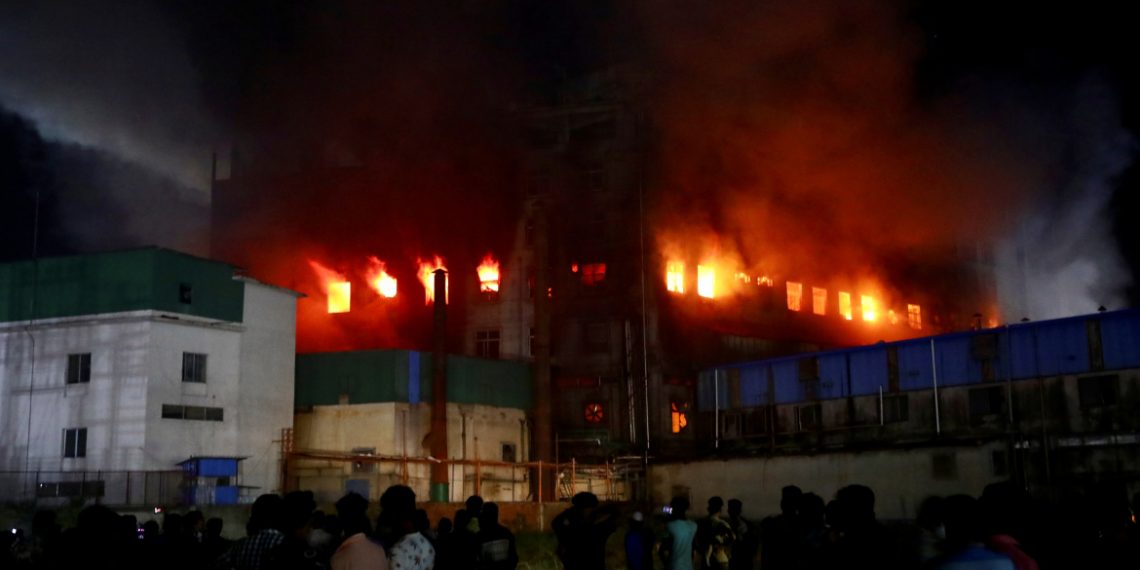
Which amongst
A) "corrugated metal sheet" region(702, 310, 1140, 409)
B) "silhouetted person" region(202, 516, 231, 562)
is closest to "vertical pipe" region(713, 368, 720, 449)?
"corrugated metal sheet" region(702, 310, 1140, 409)

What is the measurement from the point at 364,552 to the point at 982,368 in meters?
32.8

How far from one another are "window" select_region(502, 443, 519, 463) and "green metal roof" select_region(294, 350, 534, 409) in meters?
1.98

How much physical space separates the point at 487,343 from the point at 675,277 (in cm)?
840

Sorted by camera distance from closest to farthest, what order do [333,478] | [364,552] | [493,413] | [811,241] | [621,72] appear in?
[364,552]
[333,478]
[493,413]
[621,72]
[811,241]

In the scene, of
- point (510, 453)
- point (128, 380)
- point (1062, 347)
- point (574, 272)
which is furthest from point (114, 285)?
point (1062, 347)

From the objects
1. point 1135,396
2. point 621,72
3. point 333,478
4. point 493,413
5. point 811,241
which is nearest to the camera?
point 1135,396

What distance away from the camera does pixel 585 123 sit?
166 feet

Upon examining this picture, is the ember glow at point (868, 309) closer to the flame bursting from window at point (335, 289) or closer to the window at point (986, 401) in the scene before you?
the window at point (986, 401)

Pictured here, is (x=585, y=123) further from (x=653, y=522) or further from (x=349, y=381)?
(x=653, y=522)

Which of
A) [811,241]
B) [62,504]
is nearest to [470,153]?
[811,241]

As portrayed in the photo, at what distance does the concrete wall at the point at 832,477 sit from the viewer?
3497cm

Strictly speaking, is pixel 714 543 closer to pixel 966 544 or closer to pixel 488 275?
pixel 966 544

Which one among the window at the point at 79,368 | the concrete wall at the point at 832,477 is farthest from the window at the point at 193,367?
the concrete wall at the point at 832,477

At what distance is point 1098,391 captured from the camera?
111ft
